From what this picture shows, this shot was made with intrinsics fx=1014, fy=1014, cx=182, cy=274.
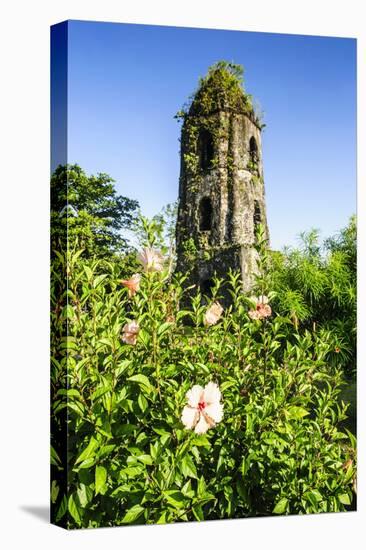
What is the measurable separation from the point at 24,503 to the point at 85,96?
98.8 inches

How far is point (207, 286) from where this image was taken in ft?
20.5

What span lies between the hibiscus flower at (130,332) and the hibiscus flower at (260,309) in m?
0.83

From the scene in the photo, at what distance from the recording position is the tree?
567cm

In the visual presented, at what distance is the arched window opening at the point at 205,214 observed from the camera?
6262 millimetres

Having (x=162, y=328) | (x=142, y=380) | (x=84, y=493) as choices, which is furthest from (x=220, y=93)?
(x=84, y=493)

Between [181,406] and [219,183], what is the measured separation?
1496 millimetres

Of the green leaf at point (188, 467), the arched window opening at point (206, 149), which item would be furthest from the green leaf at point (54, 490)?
Answer: the arched window opening at point (206, 149)

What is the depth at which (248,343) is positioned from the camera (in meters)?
6.20

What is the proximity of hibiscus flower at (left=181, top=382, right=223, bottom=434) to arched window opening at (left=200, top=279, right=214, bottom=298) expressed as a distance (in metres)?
0.62

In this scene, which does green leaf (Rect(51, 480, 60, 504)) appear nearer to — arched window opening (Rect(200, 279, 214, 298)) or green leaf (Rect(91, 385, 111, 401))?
green leaf (Rect(91, 385, 111, 401))

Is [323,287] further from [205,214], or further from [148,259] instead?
[148,259]

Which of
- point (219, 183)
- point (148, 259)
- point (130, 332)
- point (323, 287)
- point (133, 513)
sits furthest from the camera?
point (323, 287)

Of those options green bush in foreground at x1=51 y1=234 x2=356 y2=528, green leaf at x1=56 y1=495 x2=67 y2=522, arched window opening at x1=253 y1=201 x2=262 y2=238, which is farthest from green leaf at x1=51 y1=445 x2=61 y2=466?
arched window opening at x1=253 y1=201 x2=262 y2=238

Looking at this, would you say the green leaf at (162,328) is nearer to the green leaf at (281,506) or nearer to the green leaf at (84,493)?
the green leaf at (84,493)
